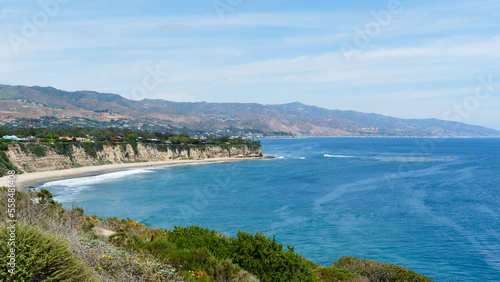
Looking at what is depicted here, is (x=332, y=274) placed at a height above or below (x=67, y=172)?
above

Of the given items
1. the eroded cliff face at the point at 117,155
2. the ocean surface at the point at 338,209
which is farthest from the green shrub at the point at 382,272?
the eroded cliff face at the point at 117,155

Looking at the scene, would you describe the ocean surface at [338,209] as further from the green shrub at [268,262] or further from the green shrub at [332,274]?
the green shrub at [268,262]

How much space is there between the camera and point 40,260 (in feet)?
20.1

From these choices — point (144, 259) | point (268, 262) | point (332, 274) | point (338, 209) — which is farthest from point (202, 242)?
point (338, 209)

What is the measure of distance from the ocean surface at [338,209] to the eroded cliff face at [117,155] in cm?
1027

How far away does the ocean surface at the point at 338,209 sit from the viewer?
24833 mm

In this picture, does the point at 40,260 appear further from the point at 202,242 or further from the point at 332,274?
the point at 332,274

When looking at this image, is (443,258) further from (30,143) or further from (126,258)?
(30,143)

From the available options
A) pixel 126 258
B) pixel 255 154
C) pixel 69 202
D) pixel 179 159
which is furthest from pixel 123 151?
pixel 126 258

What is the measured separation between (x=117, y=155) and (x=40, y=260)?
82306mm

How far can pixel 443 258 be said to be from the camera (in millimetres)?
23938

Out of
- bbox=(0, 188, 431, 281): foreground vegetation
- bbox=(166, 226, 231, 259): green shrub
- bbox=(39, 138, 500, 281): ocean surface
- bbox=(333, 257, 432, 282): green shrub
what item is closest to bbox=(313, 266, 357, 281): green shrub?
bbox=(0, 188, 431, 281): foreground vegetation

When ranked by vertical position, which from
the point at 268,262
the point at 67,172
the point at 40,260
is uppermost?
the point at 40,260

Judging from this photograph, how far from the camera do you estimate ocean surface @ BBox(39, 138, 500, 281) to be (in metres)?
24.8
